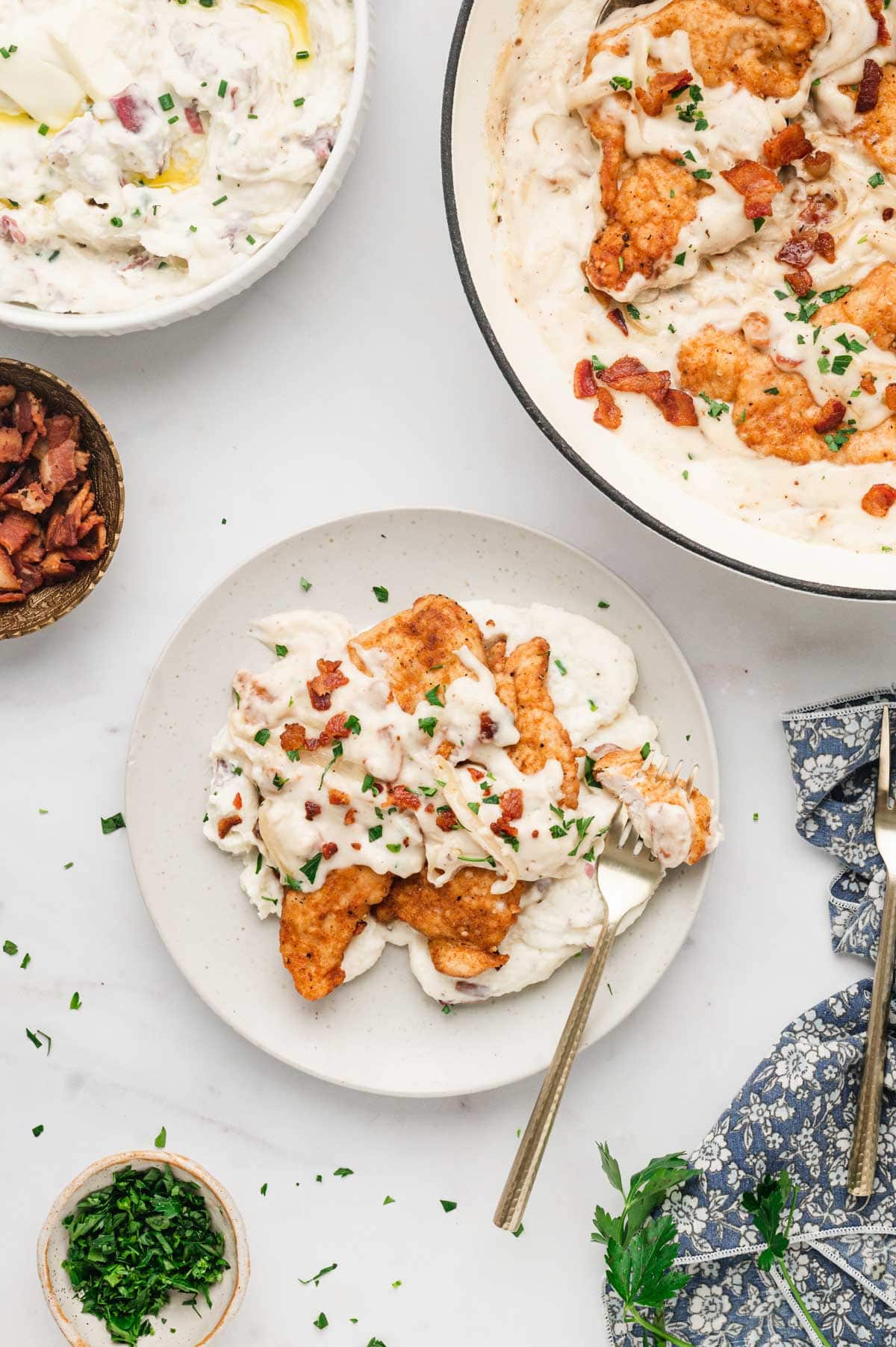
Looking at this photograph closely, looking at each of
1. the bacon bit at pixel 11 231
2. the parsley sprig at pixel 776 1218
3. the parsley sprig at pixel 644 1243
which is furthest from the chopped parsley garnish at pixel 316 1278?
the bacon bit at pixel 11 231

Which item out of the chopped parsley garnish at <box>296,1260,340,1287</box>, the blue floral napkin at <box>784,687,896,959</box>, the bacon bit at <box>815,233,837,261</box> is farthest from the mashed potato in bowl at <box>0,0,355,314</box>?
the chopped parsley garnish at <box>296,1260,340,1287</box>

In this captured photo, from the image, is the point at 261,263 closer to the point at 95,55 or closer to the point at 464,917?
the point at 95,55

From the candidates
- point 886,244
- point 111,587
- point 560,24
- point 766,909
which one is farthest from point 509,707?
point 560,24

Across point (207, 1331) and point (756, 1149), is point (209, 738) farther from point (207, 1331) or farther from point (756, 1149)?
point (756, 1149)

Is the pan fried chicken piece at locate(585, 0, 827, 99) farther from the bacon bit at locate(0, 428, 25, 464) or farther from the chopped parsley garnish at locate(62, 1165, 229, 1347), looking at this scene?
the chopped parsley garnish at locate(62, 1165, 229, 1347)

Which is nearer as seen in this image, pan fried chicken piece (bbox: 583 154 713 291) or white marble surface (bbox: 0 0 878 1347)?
pan fried chicken piece (bbox: 583 154 713 291)

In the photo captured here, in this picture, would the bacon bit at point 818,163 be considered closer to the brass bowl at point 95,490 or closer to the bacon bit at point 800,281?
the bacon bit at point 800,281

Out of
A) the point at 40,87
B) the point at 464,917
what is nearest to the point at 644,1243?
the point at 464,917
